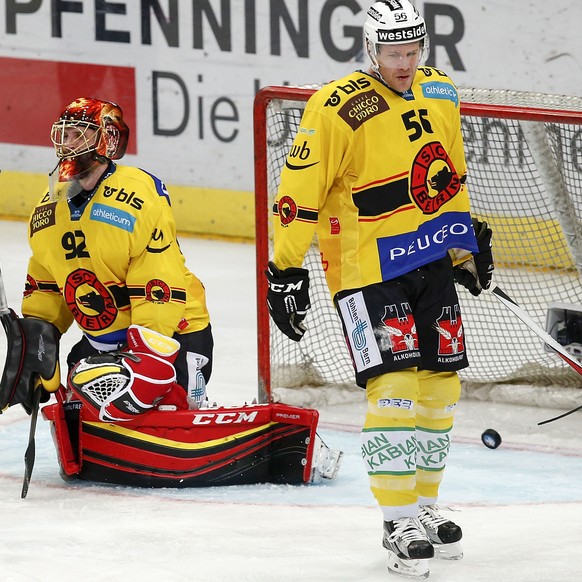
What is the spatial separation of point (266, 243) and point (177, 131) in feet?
9.69

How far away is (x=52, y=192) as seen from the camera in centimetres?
397

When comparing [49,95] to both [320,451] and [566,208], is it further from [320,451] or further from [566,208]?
[320,451]

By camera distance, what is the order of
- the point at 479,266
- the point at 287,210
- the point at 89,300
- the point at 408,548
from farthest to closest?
1. the point at 89,300
2. the point at 479,266
3. the point at 287,210
4. the point at 408,548

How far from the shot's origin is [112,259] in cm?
391

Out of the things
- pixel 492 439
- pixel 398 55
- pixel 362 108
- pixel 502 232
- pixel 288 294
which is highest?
pixel 398 55

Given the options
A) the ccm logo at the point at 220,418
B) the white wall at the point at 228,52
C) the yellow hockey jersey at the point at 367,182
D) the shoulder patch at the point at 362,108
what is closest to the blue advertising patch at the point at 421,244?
the yellow hockey jersey at the point at 367,182

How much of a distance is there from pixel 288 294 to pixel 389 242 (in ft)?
0.87

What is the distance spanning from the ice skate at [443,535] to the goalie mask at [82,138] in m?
1.34

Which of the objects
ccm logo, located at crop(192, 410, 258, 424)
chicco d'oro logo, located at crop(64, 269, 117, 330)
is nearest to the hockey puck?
ccm logo, located at crop(192, 410, 258, 424)

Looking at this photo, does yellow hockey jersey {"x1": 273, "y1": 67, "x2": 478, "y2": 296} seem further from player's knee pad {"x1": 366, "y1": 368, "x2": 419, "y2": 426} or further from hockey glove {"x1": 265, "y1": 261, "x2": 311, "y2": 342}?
player's knee pad {"x1": 366, "y1": 368, "x2": 419, "y2": 426}

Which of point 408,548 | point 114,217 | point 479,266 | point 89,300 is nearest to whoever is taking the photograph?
point 408,548

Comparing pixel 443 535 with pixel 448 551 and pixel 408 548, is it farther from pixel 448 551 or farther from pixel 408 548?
pixel 408 548

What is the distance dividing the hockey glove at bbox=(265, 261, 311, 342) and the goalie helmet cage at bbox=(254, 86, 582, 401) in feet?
4.67

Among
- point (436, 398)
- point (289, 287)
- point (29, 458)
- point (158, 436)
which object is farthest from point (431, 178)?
point (29, 458)
